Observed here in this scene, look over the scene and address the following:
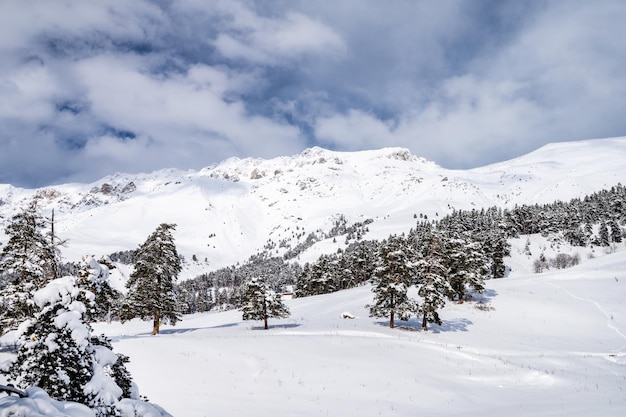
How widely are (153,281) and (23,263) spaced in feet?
71.1

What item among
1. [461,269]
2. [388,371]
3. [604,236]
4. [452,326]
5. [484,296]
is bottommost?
[452,326]

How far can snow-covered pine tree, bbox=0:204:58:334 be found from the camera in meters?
17.4

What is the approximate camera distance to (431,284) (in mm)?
43625

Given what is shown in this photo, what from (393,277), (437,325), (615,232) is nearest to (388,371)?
(393,277)

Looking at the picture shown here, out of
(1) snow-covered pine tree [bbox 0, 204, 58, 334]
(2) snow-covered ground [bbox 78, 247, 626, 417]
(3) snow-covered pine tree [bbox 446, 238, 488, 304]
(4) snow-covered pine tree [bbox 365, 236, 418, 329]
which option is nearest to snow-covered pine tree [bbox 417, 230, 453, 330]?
(4) snow-covered pine tree [bbox 365, 236, 418, 329]

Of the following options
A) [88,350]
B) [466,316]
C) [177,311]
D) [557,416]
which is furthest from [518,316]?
[88,350]

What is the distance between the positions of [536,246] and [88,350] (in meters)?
160

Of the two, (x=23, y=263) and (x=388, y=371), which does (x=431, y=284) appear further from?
(x=23, y=263)

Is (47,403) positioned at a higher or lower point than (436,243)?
lower

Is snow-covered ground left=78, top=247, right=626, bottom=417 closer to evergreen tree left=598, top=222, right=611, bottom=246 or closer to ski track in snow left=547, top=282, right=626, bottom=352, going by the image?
ski track in snow left=547, top=282, right=626, bottom=352

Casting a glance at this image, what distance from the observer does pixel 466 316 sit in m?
53.7

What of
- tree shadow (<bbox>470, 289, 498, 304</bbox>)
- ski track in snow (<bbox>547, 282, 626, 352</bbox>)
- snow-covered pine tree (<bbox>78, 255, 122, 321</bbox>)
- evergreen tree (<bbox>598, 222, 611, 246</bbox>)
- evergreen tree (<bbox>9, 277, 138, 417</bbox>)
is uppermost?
evergreen tree (<bbox>598, 222, 611, 246</bbox>)

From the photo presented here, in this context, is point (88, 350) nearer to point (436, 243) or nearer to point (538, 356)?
point (538, 356)

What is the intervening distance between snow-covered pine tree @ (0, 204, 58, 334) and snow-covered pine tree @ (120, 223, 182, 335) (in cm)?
1964
